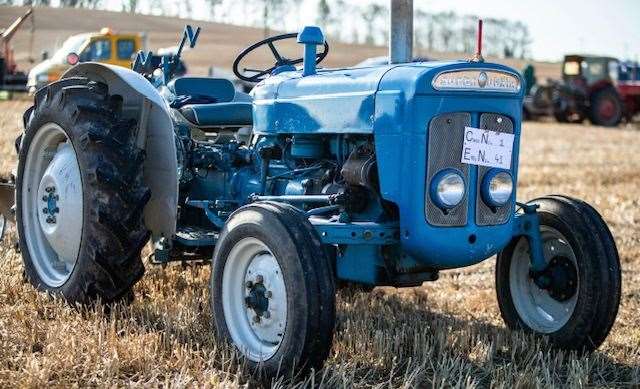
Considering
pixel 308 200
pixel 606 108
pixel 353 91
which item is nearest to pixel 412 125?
pixel 353 91

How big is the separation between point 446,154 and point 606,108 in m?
22.5

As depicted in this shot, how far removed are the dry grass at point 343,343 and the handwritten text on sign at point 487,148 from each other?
0.83 meters

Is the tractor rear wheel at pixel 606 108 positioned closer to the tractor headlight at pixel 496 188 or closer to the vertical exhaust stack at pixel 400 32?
the vertical exhaust stack at pixel 400 32

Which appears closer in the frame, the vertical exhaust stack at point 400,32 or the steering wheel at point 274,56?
the vertical exhaust stack at point 400,32

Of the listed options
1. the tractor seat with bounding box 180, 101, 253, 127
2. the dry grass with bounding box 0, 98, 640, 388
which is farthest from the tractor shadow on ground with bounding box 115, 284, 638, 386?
the tractor seat with bounding box 180, 101, 253, 127

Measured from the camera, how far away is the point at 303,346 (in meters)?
3.31

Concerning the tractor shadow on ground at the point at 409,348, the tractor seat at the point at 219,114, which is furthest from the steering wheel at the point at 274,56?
the tractor shadow on ground at the point at 409,348

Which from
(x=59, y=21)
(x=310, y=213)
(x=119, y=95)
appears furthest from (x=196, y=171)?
(x=59, y=21)

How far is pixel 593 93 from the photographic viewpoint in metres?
25.1

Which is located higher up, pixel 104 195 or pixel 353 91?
pixel 353 91

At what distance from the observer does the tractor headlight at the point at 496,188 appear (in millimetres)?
3906

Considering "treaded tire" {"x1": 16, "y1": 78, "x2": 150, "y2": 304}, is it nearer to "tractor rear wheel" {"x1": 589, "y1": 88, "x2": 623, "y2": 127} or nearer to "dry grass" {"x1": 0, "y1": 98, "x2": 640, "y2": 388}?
"dry grass" {"x1": 0, "y1": 98, "x2": 640, "y2": 388}

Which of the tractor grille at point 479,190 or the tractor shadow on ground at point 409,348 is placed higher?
the tractor grille at point 479,190

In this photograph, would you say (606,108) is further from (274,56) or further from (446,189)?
(446,189)
